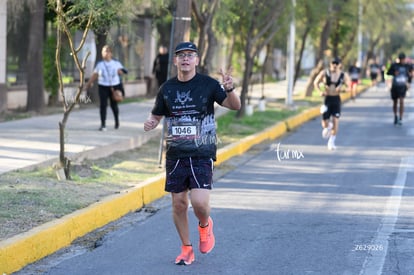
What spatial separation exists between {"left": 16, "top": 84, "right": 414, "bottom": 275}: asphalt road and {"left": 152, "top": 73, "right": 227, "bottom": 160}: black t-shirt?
1.03 meters

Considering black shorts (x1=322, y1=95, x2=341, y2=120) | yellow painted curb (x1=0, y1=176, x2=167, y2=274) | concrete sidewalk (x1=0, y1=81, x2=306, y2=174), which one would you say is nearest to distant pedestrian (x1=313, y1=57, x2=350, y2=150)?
black shorts (x1=322, y1=95, x2=341, y2=120)

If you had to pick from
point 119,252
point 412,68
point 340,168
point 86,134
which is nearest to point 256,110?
point 412,68

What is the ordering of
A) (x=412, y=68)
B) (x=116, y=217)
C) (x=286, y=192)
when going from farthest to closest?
(x=412, y=68) → (x=286, y=192) → (x=116, y=217)

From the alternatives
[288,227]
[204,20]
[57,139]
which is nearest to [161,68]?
[204,20]

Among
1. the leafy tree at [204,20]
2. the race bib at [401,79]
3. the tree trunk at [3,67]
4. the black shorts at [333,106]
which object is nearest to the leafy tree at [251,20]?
the leafy tree at [204,20]

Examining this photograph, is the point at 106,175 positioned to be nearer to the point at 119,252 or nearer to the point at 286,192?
the point at 286,192

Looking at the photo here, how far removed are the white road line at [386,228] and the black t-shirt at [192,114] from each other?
168cm

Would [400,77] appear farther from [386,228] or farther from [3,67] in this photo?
[386,228]

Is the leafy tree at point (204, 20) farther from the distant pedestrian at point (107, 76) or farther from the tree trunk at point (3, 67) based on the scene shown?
the tree trunk at point (3, 67)

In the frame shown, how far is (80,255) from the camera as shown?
27.4ft

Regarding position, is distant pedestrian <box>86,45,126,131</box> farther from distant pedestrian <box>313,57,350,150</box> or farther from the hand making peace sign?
the hand making peace sign

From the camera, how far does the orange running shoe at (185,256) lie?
7.85 metres

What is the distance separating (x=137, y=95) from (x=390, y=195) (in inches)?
844

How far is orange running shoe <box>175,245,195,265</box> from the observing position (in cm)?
785
